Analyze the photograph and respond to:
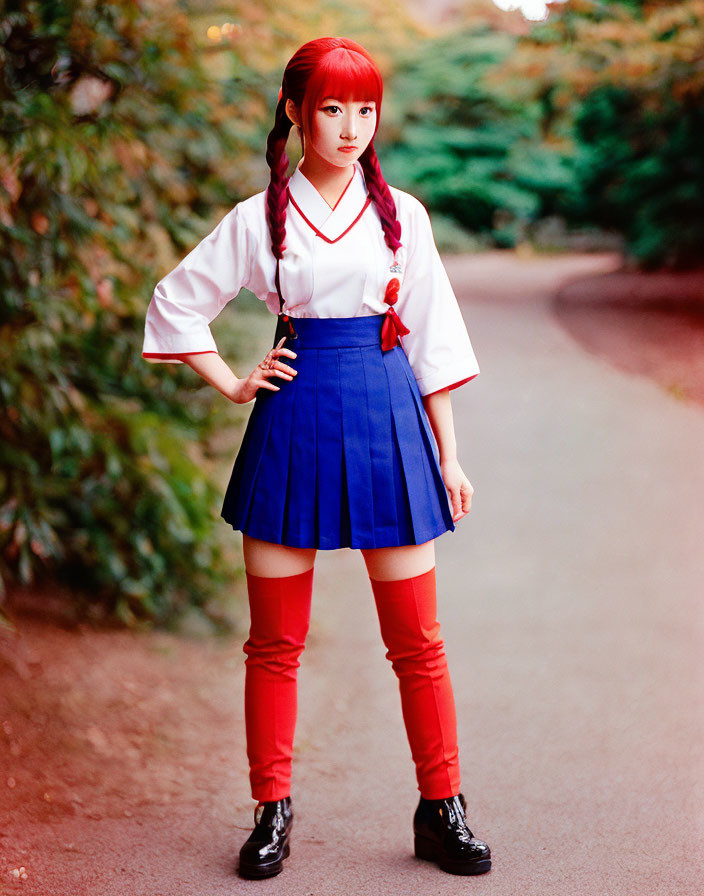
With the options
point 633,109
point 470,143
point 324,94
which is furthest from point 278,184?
point 470,143

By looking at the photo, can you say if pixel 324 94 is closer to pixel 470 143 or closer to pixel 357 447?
pixel 357 447

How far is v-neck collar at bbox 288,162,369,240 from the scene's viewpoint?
7.02ft

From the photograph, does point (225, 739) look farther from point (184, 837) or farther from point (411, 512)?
point (411, 512)

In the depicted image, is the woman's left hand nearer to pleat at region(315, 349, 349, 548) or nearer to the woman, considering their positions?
the woman

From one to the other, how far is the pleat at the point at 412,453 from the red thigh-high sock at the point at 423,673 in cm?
13

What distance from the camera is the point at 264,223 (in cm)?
216

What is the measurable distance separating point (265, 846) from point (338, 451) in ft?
3.12

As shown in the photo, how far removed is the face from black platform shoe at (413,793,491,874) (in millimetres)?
1441

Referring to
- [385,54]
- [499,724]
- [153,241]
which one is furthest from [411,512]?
[385,54]

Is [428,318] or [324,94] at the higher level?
Answer: [324,94]

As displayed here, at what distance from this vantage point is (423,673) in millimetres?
2305

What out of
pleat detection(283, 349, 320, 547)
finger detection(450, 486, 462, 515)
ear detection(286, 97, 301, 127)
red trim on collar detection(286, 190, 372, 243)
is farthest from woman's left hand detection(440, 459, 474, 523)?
ear detection(286, 97, 301, 127)

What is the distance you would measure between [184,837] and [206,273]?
146 cm

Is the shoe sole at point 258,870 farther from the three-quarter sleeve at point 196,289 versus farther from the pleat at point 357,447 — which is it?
the three-quarter sleeve at point 196,289
